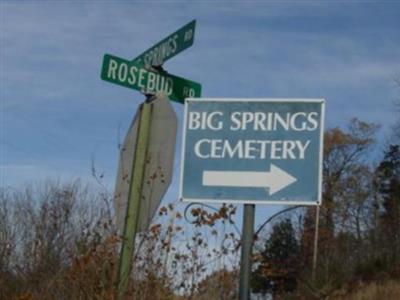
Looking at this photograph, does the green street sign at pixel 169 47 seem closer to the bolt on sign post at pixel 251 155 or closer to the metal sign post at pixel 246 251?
the bolt on sign post at pixel 251 155

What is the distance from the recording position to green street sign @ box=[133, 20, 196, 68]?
579 cm

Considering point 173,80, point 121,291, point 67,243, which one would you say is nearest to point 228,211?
point 121,291

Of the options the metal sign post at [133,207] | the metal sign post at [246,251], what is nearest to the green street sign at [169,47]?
the metal sign post at [133,207]

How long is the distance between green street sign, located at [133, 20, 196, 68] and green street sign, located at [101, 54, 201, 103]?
110 mm

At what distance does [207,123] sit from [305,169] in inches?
27.7

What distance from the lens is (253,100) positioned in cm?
481

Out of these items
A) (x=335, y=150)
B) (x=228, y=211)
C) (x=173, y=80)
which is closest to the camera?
(x=228, y=211)

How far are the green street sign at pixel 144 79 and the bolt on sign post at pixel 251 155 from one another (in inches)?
45.6

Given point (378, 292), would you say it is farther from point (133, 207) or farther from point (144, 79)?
point (133, 207)

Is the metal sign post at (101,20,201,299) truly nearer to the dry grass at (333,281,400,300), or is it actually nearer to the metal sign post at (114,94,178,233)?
the metal sign post at (114,94,178,233)

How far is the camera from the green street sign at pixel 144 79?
5.81 metres

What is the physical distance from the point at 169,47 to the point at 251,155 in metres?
1.61

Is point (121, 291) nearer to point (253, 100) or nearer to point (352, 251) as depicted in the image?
point (253, 100)

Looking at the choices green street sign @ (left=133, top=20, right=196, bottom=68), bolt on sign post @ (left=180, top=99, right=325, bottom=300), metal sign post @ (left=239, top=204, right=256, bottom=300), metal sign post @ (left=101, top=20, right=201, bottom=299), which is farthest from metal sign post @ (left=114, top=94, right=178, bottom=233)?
metal sign post @ (left=239, top=204, right=256, bottom=300)
